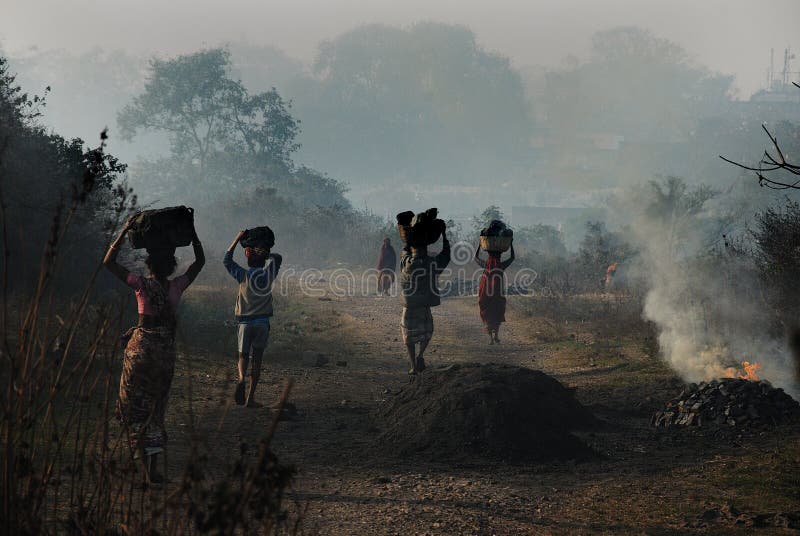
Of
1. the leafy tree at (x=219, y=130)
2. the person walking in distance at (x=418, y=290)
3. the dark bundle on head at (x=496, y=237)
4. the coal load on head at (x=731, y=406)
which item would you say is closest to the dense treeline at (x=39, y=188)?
the person walking in distance at (x=418, y=290)

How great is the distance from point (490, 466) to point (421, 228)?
449 cm

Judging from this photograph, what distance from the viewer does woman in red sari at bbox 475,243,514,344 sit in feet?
43.0

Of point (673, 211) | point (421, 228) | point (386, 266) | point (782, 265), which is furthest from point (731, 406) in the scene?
point (673, 211)

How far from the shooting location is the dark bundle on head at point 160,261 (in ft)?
19.0

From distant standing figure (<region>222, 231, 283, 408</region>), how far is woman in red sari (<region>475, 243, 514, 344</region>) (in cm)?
518

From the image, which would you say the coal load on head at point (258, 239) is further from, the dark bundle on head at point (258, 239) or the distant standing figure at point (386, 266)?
the distant standing figure at point (386, 266)

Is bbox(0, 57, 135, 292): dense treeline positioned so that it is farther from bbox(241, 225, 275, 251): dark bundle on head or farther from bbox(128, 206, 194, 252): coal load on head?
bbox(128, 206, 194, 252): coal load on head

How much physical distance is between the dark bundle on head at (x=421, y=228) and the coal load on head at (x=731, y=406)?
3.78 m

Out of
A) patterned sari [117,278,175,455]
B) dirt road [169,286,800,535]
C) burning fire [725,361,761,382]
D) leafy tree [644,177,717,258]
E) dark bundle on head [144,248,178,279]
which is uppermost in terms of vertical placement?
leafy tree [644,177,717,258]

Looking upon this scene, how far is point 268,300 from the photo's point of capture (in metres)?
8.48

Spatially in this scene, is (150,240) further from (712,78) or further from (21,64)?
(21,64)

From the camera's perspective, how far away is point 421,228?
418 inches

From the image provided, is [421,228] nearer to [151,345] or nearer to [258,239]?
[258,239]

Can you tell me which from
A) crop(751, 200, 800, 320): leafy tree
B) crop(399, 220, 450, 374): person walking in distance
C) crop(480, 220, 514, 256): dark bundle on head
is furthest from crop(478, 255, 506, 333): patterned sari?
crop(751, 200, 800, 320): leafy tree
